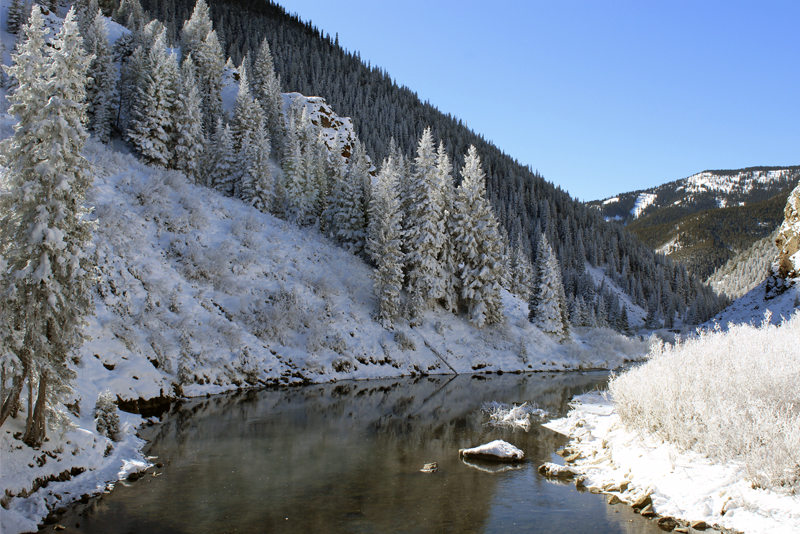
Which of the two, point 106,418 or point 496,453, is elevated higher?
point 106,418

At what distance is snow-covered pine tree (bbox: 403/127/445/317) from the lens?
43000mm

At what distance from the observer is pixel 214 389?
88.4 ft

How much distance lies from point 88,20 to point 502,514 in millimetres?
87754

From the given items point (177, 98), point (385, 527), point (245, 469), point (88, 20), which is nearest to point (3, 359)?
point (245, 469)

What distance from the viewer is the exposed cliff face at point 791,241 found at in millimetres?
48375

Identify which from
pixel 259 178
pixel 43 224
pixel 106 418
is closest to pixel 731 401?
pixel 43 224

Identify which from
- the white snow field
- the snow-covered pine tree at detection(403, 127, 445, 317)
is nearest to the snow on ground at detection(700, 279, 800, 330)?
the snow-covered pine tree at detection(403, 127, 445, 317)

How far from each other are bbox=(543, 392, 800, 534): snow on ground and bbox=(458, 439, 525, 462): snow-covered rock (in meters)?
1.93

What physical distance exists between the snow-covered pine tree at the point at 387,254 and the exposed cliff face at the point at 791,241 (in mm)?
40767

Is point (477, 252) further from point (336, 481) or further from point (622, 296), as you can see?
point (622, 296)

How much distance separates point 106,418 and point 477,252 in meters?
34.6

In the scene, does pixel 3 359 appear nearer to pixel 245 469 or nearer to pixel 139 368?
pixel 245 469

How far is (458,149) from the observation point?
447 ft

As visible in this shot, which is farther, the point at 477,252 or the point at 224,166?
the point at 224,166
